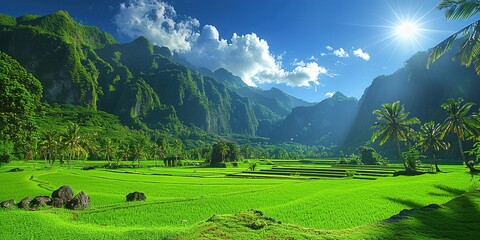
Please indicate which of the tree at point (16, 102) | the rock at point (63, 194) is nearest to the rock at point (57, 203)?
the rock at point (63, 194)

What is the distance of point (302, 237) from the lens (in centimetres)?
996

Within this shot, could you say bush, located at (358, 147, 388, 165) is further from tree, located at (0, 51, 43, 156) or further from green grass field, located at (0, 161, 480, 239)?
tree, located at (0, 51, 43, 156)

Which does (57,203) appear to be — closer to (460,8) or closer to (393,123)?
(460,8)

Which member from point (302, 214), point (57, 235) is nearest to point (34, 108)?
point (57, 235)

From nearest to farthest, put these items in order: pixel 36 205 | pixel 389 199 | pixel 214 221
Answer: pixel 214 221, pixel 36 205, pixel 389 199

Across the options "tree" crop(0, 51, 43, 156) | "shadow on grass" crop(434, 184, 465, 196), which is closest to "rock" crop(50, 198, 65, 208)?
"tree" crop(0, 51, 43, 156)

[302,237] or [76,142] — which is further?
[76,142]

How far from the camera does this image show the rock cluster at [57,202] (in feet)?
63.3

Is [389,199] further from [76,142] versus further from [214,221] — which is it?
[76,142]

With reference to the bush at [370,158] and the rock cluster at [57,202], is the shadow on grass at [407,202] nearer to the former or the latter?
the rock cluster at [57,202]

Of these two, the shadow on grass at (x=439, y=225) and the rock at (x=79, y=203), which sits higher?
the shadow on grass at (x=439, y=225)

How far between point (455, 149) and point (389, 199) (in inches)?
5297

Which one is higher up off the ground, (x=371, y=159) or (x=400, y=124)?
(x=400, y=124)

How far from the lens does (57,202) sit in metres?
20.5
